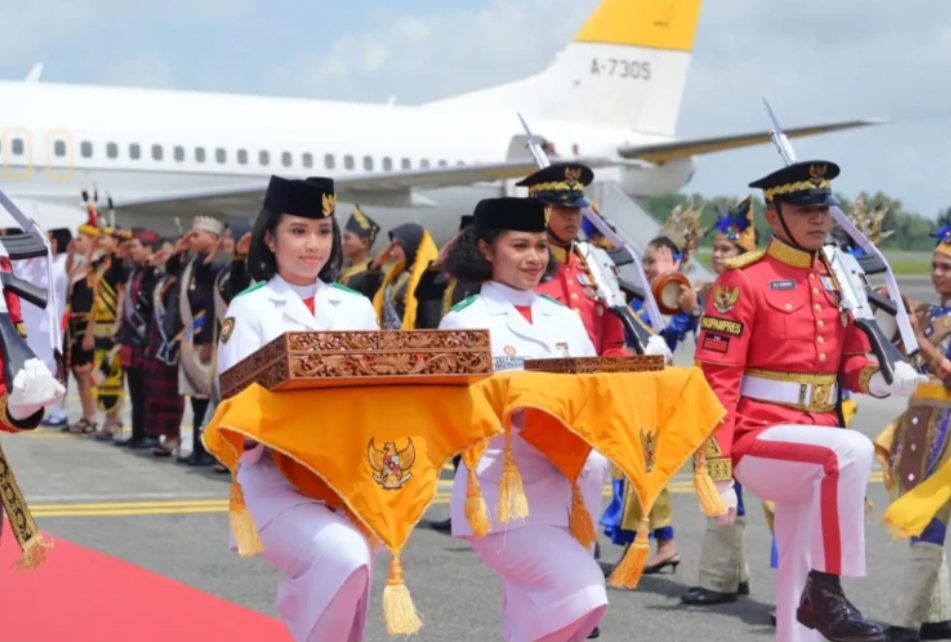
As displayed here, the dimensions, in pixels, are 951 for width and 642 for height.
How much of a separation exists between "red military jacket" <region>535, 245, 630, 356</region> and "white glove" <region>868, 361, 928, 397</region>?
1261 millimetres

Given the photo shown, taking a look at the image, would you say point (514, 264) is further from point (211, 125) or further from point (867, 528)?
point (211, 125)

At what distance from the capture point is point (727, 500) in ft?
18.0

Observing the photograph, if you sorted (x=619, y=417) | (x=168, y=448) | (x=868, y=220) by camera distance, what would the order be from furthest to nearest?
(x=168, y=448) < (x=868, y=220) < (x=619, y=417)

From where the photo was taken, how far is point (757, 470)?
5836 mm

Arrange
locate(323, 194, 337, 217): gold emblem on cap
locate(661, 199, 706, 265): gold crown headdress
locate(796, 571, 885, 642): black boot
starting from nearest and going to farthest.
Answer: locate(323, 194, 337, 217): gold emblem on cap, locate(796, 571, 885, 642): black boot, locate(661, 199, 706, 265): gold crown headdress

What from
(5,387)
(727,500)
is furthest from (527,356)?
(5,387)

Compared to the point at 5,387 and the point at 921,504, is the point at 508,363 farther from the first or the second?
the point at 921,504

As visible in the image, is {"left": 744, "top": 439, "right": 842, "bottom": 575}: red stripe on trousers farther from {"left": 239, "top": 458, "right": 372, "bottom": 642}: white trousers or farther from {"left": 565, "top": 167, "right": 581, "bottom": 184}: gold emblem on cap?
{"left": 239, "top": 458, "right": 372, "bottom": 642}: white trousers

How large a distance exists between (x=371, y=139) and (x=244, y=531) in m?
23.0

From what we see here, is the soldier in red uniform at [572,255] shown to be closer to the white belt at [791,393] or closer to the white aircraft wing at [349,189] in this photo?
the white belt at [791,393]

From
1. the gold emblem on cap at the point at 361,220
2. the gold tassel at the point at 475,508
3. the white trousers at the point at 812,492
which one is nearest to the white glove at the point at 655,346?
the white trousers at the point at 812,492

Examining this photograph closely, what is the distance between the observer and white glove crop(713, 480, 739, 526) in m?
5.41

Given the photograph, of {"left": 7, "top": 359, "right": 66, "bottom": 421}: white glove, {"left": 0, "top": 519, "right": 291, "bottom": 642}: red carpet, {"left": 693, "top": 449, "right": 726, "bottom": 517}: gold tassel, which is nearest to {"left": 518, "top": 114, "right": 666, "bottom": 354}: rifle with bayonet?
Answer: {"left": 693, "top": 449, "right": 726, "bottom": 517}: gold tassel

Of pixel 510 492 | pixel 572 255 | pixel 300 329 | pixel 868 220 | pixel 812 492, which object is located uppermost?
pixel 868 220
